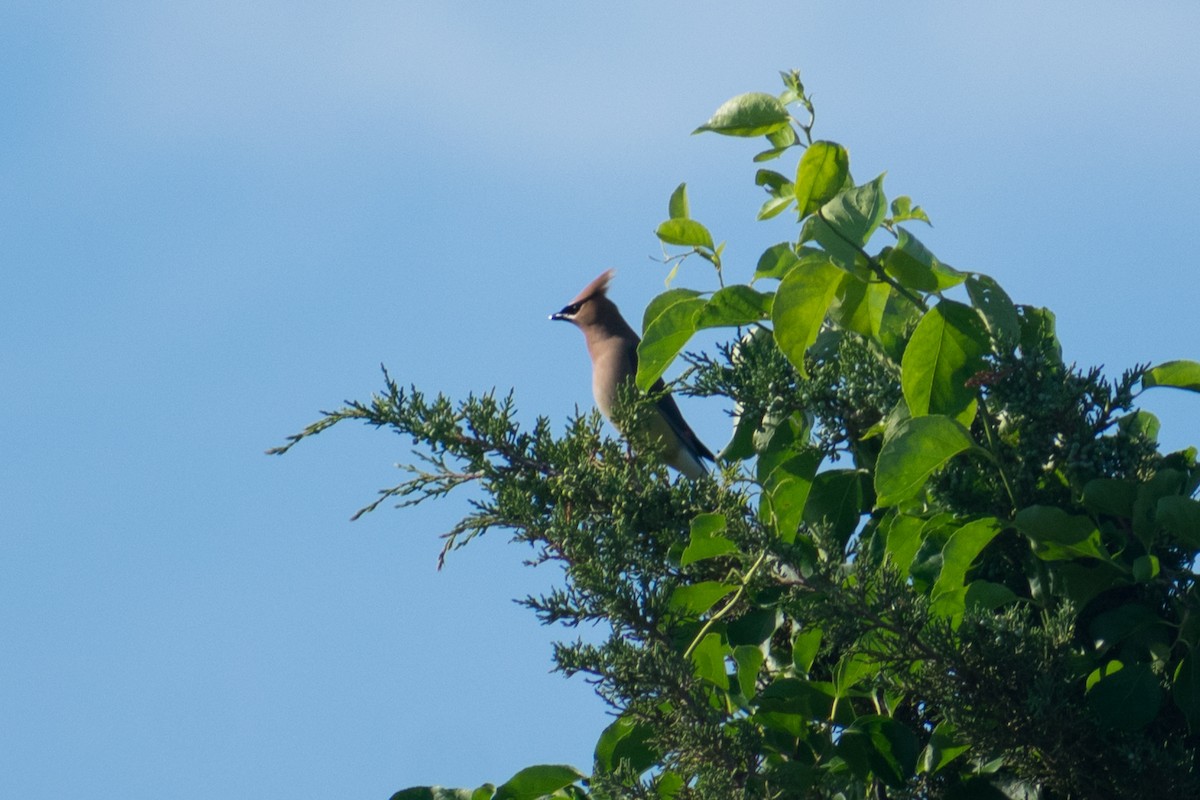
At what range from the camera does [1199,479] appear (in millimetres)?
2436

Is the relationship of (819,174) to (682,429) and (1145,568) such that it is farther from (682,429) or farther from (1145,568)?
(682,429)

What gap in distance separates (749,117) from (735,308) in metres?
0.35

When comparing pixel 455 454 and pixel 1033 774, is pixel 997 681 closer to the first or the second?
pixel 1033 774

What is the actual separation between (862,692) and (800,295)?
700 millimetres

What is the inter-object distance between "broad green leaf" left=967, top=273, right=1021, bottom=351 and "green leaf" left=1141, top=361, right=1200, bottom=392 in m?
0.25

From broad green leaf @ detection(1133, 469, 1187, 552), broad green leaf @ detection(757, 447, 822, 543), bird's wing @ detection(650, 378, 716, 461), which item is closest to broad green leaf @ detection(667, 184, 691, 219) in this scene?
broad green leaf @ detection(757, 447, 822, 543)

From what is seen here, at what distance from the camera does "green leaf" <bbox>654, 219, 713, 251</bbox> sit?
2.91 m

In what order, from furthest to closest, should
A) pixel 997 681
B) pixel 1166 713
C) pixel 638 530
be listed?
pixel 638 530 < pixel 1166 713 < pixel 997 681

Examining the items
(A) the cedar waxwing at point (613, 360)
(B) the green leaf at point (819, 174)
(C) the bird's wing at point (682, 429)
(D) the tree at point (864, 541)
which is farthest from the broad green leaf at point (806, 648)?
(C) the bird's wing at point (682, 429)

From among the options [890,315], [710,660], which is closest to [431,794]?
[710,660]

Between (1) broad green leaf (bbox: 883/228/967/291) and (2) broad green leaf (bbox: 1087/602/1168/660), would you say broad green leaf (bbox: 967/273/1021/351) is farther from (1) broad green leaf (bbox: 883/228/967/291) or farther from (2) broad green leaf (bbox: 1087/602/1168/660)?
(2) broad green leaf (bbox: 1087/602/1168/660)

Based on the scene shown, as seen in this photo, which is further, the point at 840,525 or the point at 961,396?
the point at 840,525

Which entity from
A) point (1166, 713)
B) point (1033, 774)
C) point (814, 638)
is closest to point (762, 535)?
point (814, 638)

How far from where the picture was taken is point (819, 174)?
245 cm
